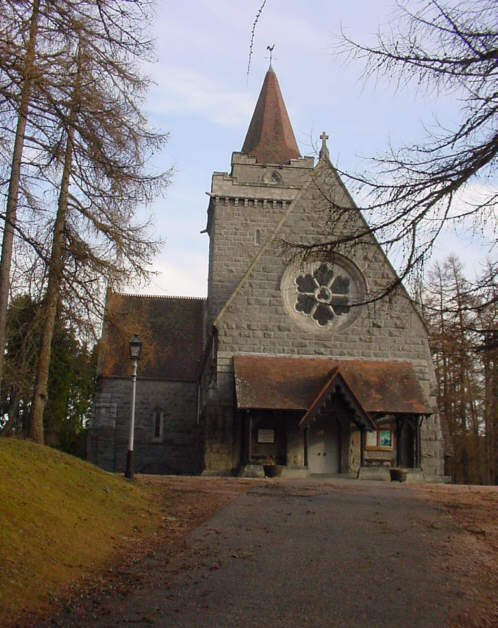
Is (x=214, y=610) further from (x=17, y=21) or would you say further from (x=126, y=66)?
(x=126, y=66)

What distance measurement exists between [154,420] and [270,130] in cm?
1605

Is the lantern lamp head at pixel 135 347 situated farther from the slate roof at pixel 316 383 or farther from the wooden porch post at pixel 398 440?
the wooden porch post at pixel 398 440

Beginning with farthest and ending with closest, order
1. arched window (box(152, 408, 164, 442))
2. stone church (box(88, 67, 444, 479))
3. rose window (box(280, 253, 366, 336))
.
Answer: arched window (box(152, 408, 164, 442))
rose window (box(280, 253, 366, 336))
stone church (box(88, 67, 444, 479))

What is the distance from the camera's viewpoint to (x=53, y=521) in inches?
338

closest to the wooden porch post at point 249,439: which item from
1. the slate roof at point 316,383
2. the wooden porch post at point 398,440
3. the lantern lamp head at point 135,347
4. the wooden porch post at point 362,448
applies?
the slate roof at point 316,383

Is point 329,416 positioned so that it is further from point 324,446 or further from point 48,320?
point 48,320

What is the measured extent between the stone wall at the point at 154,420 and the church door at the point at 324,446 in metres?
11.6

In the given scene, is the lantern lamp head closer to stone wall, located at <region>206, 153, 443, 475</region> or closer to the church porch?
the church porch

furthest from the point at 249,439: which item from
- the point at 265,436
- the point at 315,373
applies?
the point at 315,373

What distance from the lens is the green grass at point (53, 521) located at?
6664mm

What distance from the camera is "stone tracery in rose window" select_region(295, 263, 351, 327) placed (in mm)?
23875

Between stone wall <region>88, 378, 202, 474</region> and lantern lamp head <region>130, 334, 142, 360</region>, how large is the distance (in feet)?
57.6

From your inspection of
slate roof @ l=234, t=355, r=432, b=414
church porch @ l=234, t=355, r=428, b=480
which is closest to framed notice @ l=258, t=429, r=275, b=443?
church porch @ l=234, t=355, r=428, b=480

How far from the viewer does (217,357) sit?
75.0 feet
